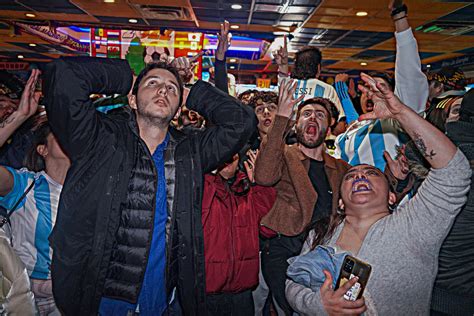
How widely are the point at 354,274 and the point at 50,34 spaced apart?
8.85 metres

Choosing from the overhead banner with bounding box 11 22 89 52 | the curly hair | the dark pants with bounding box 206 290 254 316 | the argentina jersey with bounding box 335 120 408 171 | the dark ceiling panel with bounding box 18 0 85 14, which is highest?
the dark ceiling panel with bounding box 18 0 85 14

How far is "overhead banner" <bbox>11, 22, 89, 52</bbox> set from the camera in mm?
7293

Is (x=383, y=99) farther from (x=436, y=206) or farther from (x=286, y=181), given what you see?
(x=286, y=181)

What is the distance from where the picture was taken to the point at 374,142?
2480mm

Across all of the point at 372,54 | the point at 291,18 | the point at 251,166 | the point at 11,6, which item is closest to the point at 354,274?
the point at 251,166

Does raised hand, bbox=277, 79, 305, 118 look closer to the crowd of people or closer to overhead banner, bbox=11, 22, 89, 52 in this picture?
the crowd of people

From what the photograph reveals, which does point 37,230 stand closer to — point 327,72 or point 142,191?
point 142,191

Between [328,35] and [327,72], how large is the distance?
6021 millimetres

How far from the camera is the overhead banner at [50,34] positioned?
7.29m

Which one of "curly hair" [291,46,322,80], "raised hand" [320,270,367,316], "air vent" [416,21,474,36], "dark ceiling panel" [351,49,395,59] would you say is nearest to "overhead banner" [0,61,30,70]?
"dark ceiling panel" [351,49,395,59]

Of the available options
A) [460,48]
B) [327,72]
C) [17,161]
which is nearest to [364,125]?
[17,161]

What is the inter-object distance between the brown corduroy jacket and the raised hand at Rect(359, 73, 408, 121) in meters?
0.46

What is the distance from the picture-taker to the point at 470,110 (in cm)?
159

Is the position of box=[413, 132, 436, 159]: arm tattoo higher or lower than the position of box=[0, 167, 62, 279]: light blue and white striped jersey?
higher
